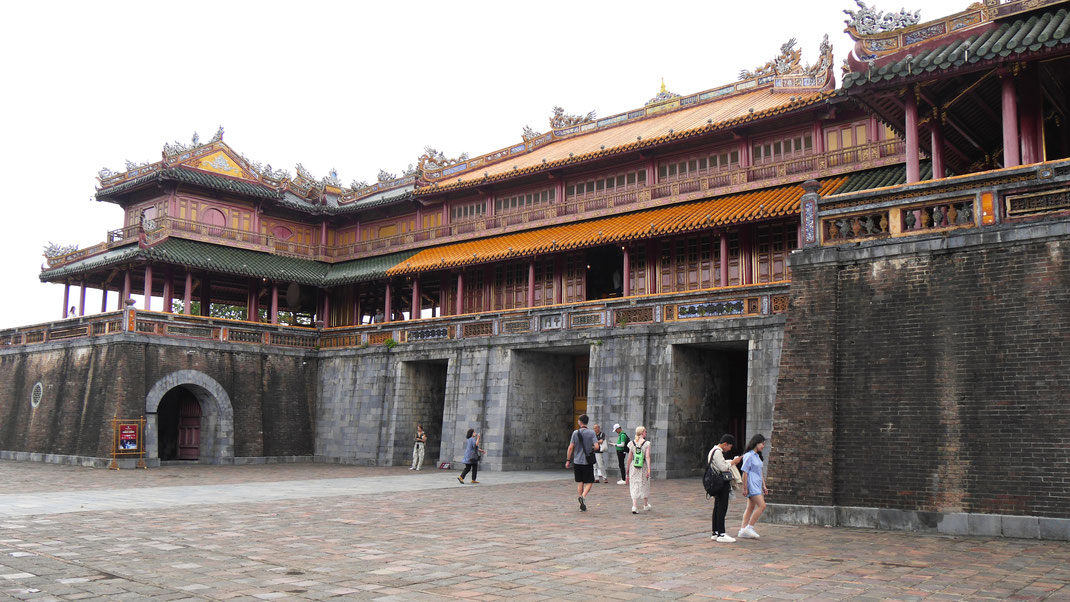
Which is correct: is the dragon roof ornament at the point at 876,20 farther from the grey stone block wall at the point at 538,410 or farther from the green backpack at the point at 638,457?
the grey stone block wall at the point at 538,410

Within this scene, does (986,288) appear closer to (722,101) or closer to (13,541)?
(13,541)

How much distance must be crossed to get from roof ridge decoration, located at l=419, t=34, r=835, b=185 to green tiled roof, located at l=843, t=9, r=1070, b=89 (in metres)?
10.8

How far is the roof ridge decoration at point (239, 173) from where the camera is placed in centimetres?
3173

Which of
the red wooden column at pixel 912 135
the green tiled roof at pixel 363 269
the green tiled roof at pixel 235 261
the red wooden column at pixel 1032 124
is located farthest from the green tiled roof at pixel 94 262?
the red wooden column at pixel 1032 124

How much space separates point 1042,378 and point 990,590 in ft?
13.5

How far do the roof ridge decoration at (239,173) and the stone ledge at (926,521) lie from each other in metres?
25.4

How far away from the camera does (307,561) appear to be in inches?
340

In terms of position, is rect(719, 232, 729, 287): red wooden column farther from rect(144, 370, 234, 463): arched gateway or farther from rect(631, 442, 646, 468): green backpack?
rect(144, 370, 234, 463): arched gateway

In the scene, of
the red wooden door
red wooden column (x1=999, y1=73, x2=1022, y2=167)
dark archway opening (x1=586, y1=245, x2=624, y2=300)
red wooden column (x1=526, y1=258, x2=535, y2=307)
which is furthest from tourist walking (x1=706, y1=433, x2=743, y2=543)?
the red wooden door

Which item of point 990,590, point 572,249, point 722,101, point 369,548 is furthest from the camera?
point 722,101

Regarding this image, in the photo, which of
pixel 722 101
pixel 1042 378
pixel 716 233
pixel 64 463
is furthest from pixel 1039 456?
pixel 64 463

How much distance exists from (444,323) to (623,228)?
652cm

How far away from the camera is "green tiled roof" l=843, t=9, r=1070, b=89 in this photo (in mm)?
11336

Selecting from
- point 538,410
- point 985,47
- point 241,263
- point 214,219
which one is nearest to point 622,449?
point 538,410
